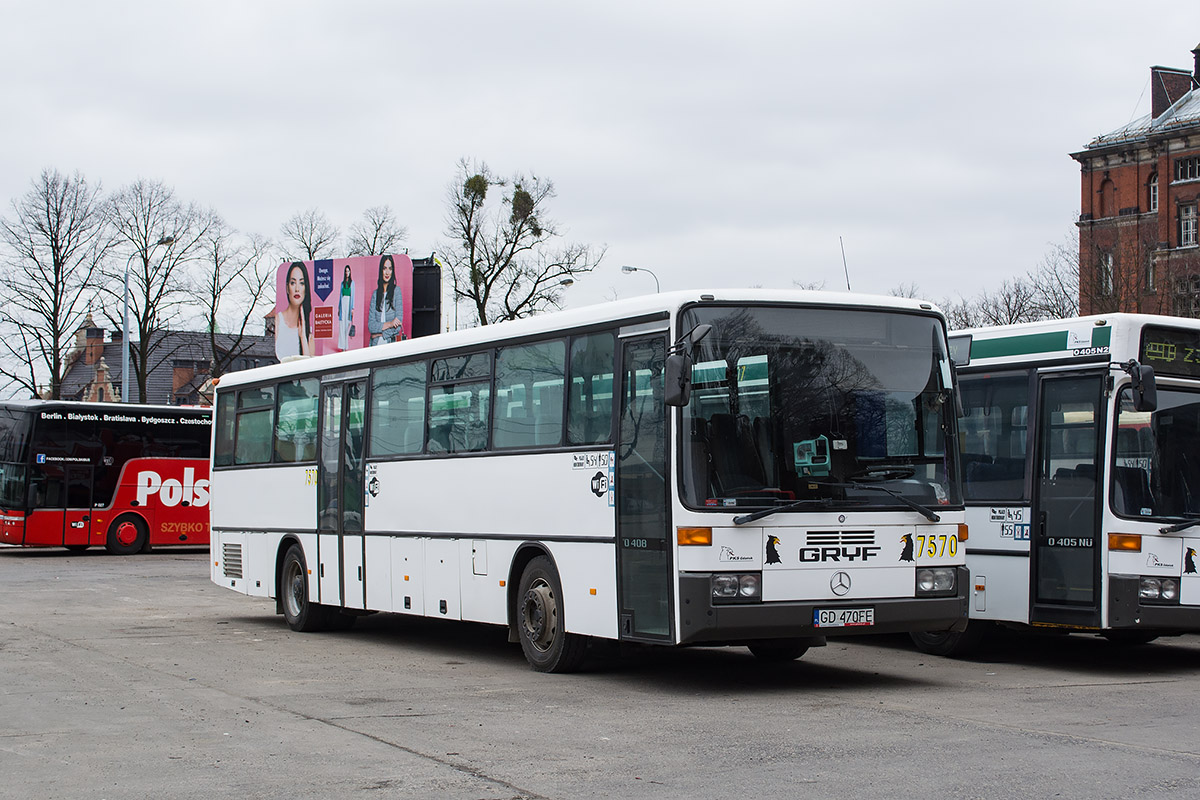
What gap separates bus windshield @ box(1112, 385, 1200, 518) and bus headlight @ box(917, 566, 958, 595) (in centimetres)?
190

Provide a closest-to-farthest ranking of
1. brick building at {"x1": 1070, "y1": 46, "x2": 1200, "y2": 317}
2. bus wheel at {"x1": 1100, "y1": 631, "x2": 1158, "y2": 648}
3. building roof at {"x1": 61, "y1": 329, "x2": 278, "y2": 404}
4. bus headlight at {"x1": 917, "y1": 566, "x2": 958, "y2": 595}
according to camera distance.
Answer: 1. bus headlight at {"x1": 917, "y1": 566, "x2": 958, "y2": 595}
2. bus wheel at {"x1": 1100, "y1": 631, "x2": 1158, "y2": 648}
3. brick building at {"x1": 1070, "y1": 46, "x2": 1200, "y2": 317}
4. building roof at {"x1": 61, "y1": 329, "x2": 278, "y2": 404}

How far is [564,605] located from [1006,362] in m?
4.85

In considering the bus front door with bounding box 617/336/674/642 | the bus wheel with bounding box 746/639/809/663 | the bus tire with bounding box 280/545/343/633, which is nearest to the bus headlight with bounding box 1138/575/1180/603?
the bus wheel with bounding box 746/639/809/663

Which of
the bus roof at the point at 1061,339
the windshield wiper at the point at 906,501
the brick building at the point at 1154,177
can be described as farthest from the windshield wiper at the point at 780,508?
the brick building at the point at 1154,177

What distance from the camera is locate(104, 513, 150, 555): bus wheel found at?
1394 inches

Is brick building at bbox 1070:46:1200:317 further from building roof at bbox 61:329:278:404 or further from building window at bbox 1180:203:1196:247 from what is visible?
building roof at bbox 61:329:278:404

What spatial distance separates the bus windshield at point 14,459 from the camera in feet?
111

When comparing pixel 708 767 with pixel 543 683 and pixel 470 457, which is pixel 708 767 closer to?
pixel 543 683

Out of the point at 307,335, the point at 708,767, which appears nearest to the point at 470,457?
the point at 708,767

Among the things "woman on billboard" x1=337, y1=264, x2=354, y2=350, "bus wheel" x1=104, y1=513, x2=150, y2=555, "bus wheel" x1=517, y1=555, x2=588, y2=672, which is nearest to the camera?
"bus wheel" x1=517, y1=555, x2=588, y2=672

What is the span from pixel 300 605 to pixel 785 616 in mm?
8262

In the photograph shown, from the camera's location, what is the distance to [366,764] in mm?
8211

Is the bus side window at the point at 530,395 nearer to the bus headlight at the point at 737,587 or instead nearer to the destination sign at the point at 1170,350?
the bus headlight at the point at 737,587

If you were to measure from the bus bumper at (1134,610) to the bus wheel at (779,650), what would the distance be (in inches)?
103
